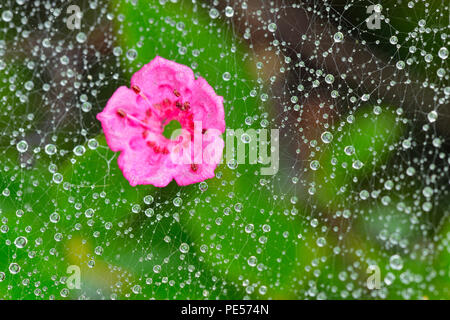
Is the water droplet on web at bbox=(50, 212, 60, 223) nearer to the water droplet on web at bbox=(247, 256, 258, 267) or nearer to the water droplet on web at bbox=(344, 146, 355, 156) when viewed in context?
the water droplet on web at bbox=(247, 256, 258, 267)

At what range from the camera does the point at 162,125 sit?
638 millimetres

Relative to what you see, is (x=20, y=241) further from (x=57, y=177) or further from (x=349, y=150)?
(x=349, y=150)

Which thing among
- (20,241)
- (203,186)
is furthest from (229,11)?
(20,241)

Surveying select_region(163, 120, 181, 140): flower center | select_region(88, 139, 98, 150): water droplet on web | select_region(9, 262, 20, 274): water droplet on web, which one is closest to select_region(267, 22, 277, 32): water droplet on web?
select_region(163, 120, 181, 140): flower center

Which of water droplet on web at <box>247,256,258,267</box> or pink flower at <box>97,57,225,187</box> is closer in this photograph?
pink flower at <box>97,57,225,187</box>

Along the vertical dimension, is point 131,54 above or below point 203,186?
above

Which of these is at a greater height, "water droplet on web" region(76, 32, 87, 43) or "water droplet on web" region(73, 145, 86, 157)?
"water droplet on web" region(76, 32, 87, 43)

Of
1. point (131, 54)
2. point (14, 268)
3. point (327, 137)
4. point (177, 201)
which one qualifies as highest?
point (131, 54)

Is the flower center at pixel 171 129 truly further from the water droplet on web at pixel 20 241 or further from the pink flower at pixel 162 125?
the water droplet on web at pixel 20 241

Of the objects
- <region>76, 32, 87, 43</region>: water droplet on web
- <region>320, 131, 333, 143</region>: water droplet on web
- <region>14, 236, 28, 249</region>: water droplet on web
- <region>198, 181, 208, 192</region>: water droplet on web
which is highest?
<region>76, 32, 87, 43</region>: water droplet on web

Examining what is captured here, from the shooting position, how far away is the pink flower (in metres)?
0.61

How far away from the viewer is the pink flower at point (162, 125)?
0.61m

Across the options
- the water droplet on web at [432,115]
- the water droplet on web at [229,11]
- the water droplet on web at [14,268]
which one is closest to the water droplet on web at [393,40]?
the water droplet on web at [432,115]

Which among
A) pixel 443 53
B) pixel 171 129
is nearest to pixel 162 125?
pixel 171 129
